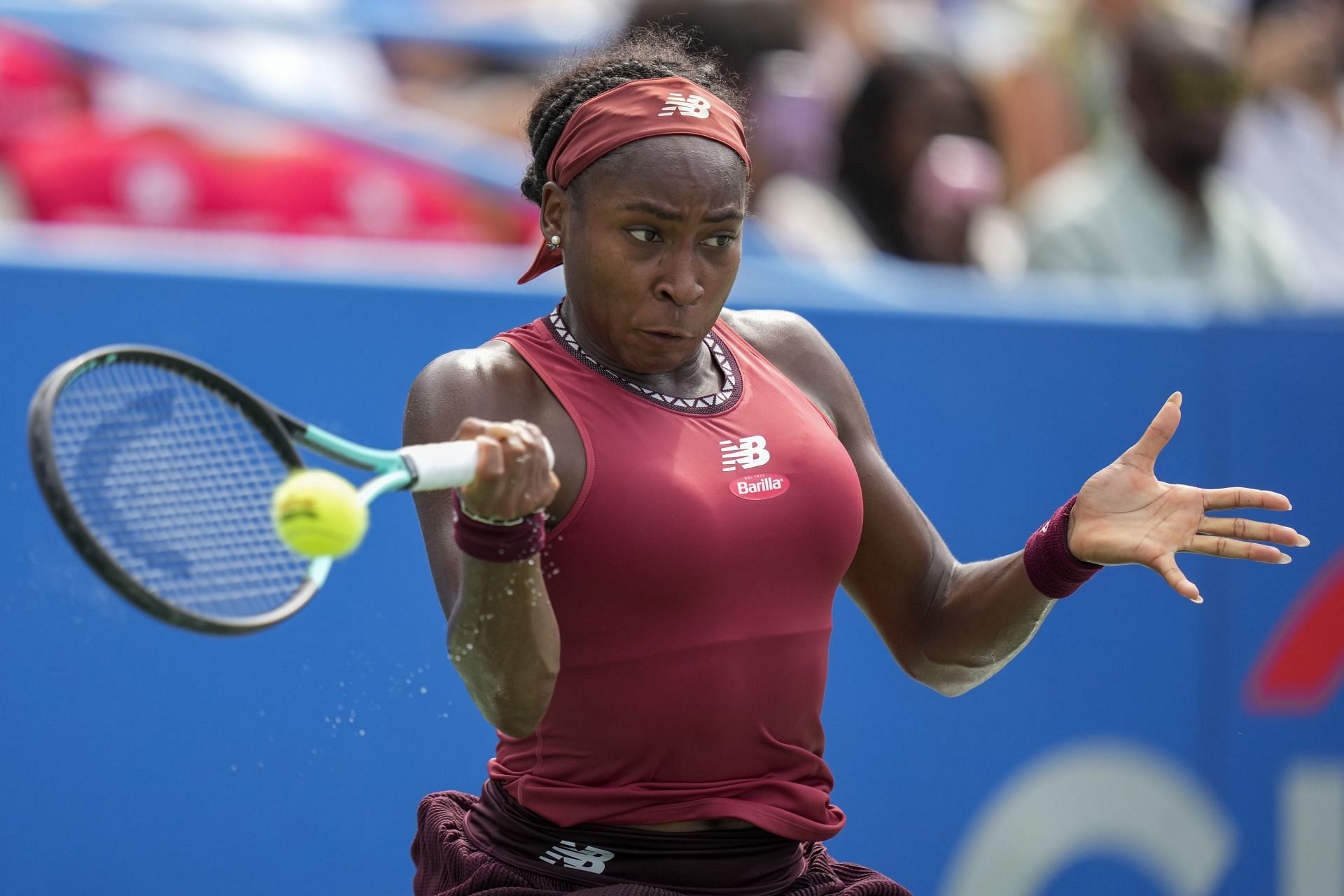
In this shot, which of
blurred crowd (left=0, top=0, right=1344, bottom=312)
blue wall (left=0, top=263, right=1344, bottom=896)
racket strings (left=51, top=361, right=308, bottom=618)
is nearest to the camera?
racket strings (left=51, top=361, right=308, bottom=618)

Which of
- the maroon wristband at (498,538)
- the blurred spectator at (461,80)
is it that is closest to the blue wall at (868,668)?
the maroon wristband at (498,538)

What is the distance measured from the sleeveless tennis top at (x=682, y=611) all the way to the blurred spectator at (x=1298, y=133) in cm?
A: 396

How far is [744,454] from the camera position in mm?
2322

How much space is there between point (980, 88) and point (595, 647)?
13.8ft

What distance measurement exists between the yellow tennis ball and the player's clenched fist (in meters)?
0.14

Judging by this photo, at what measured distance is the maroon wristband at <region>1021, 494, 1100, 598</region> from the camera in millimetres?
2445

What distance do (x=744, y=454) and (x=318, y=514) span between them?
69cm

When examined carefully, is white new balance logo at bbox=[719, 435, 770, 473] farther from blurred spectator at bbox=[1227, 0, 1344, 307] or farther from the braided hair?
blurred spectator at bbox=[1227, 0, 1344, 307]

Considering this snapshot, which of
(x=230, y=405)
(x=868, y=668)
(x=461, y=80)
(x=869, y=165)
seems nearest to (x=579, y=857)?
(x=230, y=405)

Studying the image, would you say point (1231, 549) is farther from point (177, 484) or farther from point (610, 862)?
point (177, 484)

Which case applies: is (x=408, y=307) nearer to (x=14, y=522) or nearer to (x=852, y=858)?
(x=14, y=522)

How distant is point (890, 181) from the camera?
502 cm

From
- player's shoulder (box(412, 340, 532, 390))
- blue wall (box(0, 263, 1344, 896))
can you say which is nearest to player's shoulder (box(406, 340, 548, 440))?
player's shoulder (box(412, 340, 532, 390))

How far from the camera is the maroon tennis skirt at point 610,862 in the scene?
2.24m
